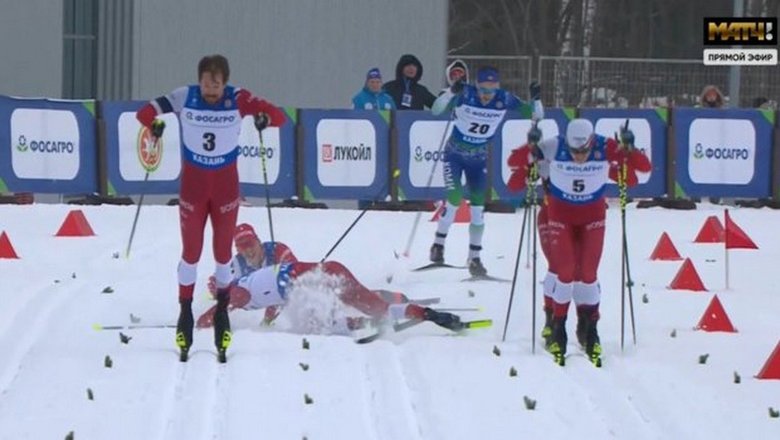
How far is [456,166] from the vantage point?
16.2 meters

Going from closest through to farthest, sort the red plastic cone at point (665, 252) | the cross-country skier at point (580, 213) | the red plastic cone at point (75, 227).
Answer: the cross-country skier at point (580, 213), the red plastic cone at point (665, 252), the red plastic cone at point (75, 227)

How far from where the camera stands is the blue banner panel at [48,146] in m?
21.6

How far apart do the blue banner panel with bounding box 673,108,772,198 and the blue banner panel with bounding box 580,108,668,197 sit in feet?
0.66

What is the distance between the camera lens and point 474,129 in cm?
1605

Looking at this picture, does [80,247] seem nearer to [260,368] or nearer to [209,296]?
[209,296]

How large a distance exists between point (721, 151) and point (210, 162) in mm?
13147

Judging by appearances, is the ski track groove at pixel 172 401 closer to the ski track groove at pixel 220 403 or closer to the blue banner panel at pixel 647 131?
the ski track groove at pixel 220 403

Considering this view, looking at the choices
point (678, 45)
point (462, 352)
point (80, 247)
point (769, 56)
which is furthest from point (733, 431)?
point (678, 45)

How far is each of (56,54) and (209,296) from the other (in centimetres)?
1478

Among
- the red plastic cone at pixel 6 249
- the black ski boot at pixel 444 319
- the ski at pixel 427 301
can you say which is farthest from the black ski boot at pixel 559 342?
the red plastic cone at pixel 6 249

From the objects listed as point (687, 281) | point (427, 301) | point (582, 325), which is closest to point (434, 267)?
point (687, 281)

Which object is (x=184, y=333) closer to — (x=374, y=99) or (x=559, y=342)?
(x=559, y=342)

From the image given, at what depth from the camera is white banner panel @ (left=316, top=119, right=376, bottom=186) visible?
74.3 ft

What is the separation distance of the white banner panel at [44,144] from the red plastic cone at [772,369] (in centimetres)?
1226
